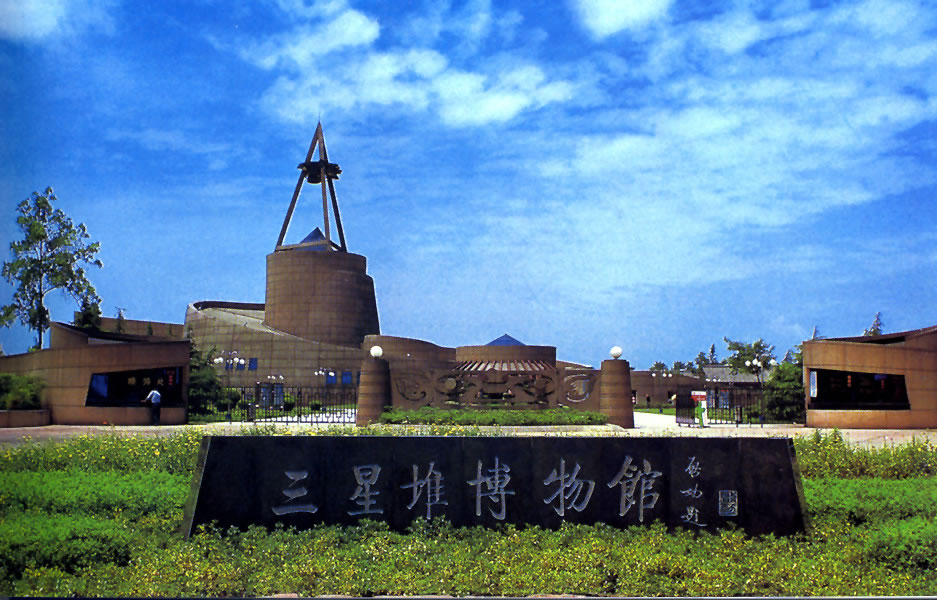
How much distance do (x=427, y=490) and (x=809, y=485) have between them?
4.07 metres

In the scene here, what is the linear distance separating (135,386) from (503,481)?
21.9 m

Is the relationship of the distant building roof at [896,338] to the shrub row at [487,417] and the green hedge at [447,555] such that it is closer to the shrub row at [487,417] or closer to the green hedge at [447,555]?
the shrub row at [487,417]

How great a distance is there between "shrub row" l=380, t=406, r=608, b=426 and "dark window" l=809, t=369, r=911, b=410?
7.58 metres

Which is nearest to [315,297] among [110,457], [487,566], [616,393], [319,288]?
[319,288]

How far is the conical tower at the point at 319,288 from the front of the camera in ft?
156

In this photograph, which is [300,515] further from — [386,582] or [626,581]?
[626,581]

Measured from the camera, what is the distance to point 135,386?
25.8 m

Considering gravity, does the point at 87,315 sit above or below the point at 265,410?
above

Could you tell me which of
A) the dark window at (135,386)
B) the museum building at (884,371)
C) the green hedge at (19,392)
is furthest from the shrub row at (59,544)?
the museum building at (884,371)

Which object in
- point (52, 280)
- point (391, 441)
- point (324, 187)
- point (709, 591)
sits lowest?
point (709, 591)

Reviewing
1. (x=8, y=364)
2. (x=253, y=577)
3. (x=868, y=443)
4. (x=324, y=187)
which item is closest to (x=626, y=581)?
(x=253, y=577)

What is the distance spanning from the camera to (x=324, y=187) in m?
50.1

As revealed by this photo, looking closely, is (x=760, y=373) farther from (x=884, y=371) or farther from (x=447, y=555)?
(x=447, y=555)

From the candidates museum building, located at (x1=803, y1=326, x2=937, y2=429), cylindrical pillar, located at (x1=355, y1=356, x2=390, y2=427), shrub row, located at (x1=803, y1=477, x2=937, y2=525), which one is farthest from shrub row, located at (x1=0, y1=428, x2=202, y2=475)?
museum building, located at (x1=803, y1=326, x2=937, y2=429)
